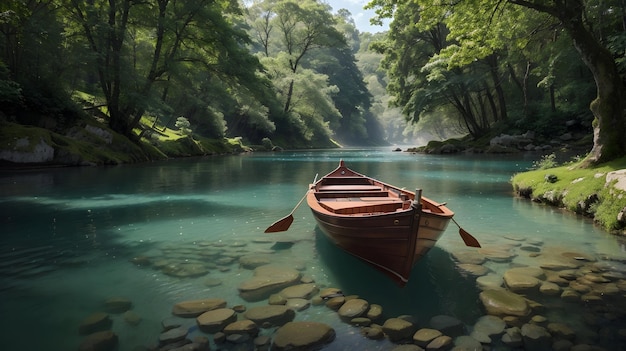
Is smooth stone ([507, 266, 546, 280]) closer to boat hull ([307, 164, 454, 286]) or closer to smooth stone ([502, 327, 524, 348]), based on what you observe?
boat hull ([307, 164, 454, 286])

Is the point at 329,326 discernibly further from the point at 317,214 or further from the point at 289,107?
the point at 289,107

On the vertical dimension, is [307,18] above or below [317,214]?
above

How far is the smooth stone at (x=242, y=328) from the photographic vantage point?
4.14m

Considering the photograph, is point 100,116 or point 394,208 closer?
point 394,208

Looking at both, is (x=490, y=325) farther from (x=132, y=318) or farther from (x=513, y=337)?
(x=132, y=318)

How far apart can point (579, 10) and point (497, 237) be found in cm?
874

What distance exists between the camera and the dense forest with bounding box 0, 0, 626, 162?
13797 mm

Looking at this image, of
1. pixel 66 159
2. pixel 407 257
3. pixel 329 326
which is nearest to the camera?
pixel 329 326

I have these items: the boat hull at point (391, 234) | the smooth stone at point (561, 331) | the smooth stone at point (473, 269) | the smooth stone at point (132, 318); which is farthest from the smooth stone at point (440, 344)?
the smooth stone at point (132, 318)

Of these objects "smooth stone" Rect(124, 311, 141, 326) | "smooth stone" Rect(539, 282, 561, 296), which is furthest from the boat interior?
"smooth stone" Rect(124, 311, 141, 326)

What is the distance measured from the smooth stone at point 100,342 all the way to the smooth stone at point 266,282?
164 centimetres

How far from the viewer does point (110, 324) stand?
14.3ft

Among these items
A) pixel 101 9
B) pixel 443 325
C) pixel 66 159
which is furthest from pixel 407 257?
pixel 101 9

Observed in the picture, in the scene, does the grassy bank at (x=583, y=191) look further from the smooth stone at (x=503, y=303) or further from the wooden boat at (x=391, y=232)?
the smooth stone at (x=503, y=303)
